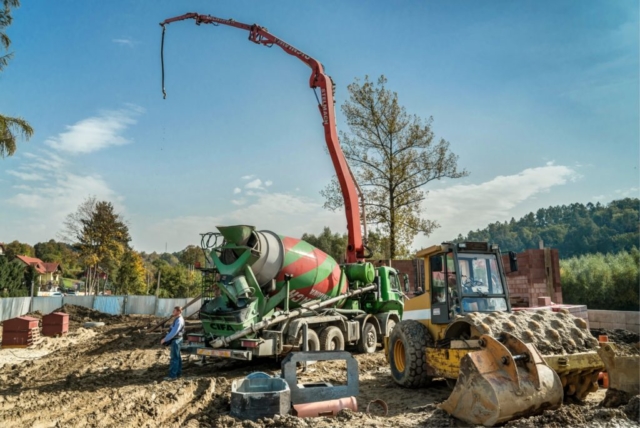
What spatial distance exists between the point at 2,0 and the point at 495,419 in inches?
973

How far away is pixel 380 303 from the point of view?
46.0 ft

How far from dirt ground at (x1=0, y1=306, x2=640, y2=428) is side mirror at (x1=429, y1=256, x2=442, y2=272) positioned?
2010 millimetres

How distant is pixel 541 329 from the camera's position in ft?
21.7

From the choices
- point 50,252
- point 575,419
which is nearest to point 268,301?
point 575,419

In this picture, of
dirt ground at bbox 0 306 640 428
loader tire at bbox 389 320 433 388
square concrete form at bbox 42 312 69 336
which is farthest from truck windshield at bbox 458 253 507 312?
square concrete form at bbox 42 312 69 336

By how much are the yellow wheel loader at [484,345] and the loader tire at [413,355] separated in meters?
0.02

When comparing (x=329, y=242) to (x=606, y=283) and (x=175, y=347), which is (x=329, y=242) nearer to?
(x=606, y=283)

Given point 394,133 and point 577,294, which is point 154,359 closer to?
point 394,133

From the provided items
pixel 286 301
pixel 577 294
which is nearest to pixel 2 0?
pixel 286 301

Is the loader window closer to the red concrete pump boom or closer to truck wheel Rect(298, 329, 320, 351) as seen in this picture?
truck wheel Rect(298, 329, 320, 351)

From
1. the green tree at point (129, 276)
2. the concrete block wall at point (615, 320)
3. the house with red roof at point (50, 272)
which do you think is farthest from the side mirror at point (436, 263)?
the house with red roof at point (50, 272)

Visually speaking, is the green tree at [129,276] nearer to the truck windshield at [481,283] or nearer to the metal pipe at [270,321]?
the metal pipe at [270,321]

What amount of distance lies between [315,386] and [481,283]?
10.6ft

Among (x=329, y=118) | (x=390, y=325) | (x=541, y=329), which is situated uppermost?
(x=329, y=118)
